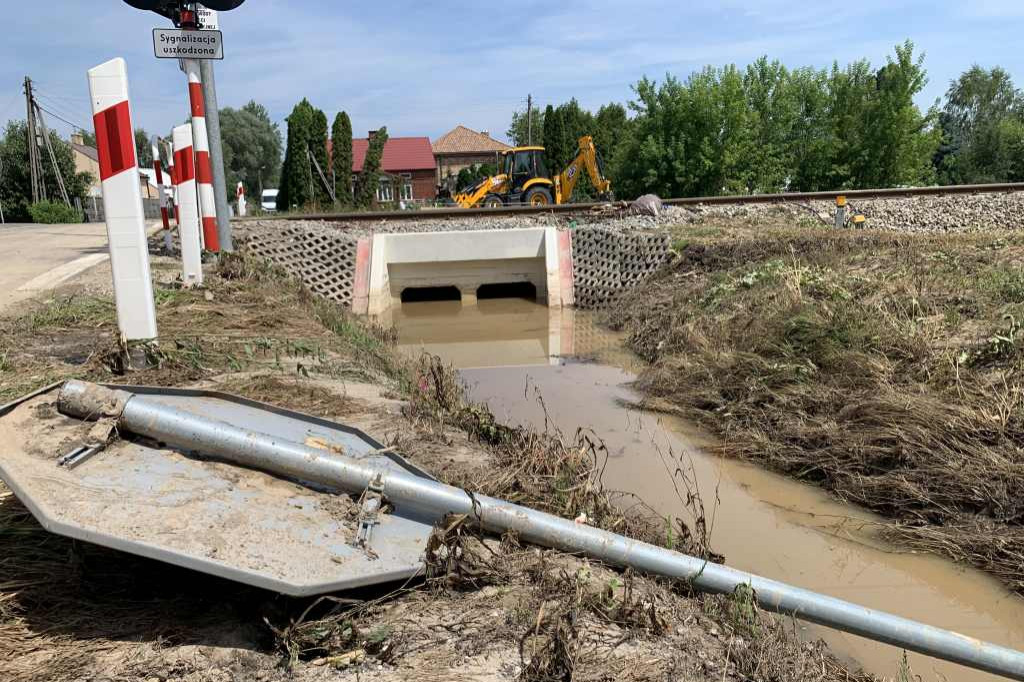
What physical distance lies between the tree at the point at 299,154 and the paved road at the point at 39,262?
25048 mm

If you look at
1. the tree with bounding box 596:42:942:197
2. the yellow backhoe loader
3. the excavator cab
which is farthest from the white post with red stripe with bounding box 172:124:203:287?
the tree with bounding box 596:42:942:197

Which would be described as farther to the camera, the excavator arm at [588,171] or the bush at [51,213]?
the bush at [51,213]

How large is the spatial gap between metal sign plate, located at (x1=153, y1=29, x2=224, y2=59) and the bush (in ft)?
113

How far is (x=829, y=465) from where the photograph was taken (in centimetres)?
504

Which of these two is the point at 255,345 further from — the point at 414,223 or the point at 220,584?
the point at 414,223

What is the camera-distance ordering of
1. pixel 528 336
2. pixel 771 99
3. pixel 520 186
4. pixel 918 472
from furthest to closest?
pixel 771 99
pixel 520 186
pixel 528 336
pixel 918 472

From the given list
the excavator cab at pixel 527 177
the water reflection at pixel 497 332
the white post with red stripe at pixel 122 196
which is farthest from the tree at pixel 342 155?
the white post with red stripe at pixel 122 196

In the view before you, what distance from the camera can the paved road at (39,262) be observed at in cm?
692

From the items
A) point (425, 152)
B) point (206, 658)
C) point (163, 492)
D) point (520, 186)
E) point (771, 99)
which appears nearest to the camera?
point (206, 658)

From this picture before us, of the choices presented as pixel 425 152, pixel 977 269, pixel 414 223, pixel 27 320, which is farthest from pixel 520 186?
pixel 425 152

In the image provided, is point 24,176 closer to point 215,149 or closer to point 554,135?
point 554,135

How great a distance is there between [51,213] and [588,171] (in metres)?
28.4

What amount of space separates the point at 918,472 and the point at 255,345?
4.41 metres

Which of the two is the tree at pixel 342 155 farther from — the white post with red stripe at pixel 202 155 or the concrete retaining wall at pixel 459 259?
the white post with red stripe at pixel 202 155
